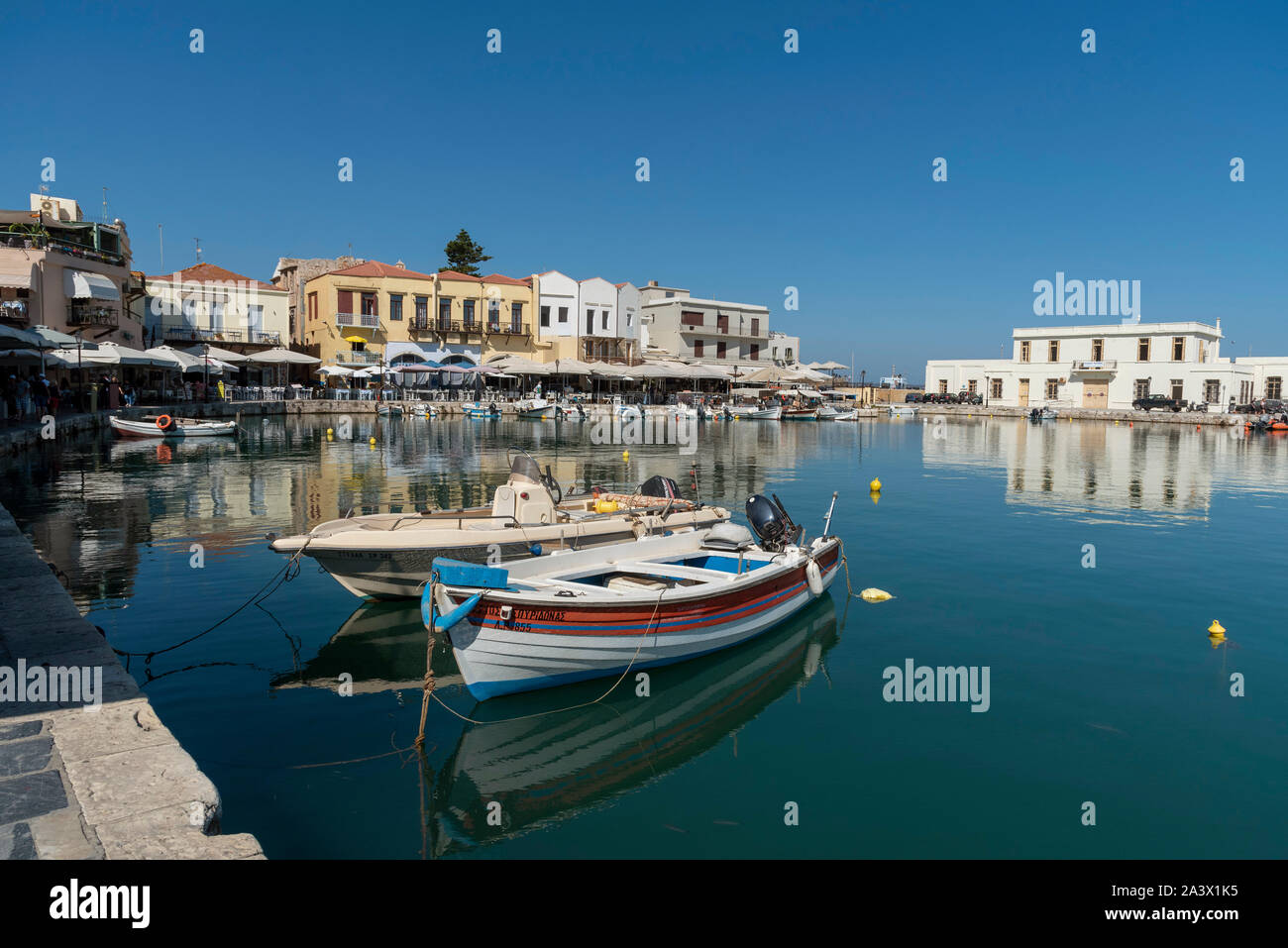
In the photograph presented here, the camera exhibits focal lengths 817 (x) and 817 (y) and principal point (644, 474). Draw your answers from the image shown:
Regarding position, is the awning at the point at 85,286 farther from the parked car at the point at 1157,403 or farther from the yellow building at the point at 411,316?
the parked car at the point at 1157,403

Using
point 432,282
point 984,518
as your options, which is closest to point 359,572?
point 984,518

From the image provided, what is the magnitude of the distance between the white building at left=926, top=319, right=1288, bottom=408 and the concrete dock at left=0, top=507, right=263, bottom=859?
8013cm

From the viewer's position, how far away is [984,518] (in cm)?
1975

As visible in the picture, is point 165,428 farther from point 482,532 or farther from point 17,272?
point 482,532

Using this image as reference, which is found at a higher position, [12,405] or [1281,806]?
[12,405]

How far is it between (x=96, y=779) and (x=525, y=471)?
802 centimetres

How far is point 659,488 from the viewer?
1430 cm

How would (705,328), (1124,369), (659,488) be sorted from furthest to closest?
(705,328) → (1124,369) → (659,488)

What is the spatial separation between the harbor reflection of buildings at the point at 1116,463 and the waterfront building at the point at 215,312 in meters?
44.5

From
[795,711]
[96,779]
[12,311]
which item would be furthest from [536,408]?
[96,779]

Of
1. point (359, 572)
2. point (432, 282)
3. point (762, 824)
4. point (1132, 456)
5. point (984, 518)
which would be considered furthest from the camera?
point (432, 282)
